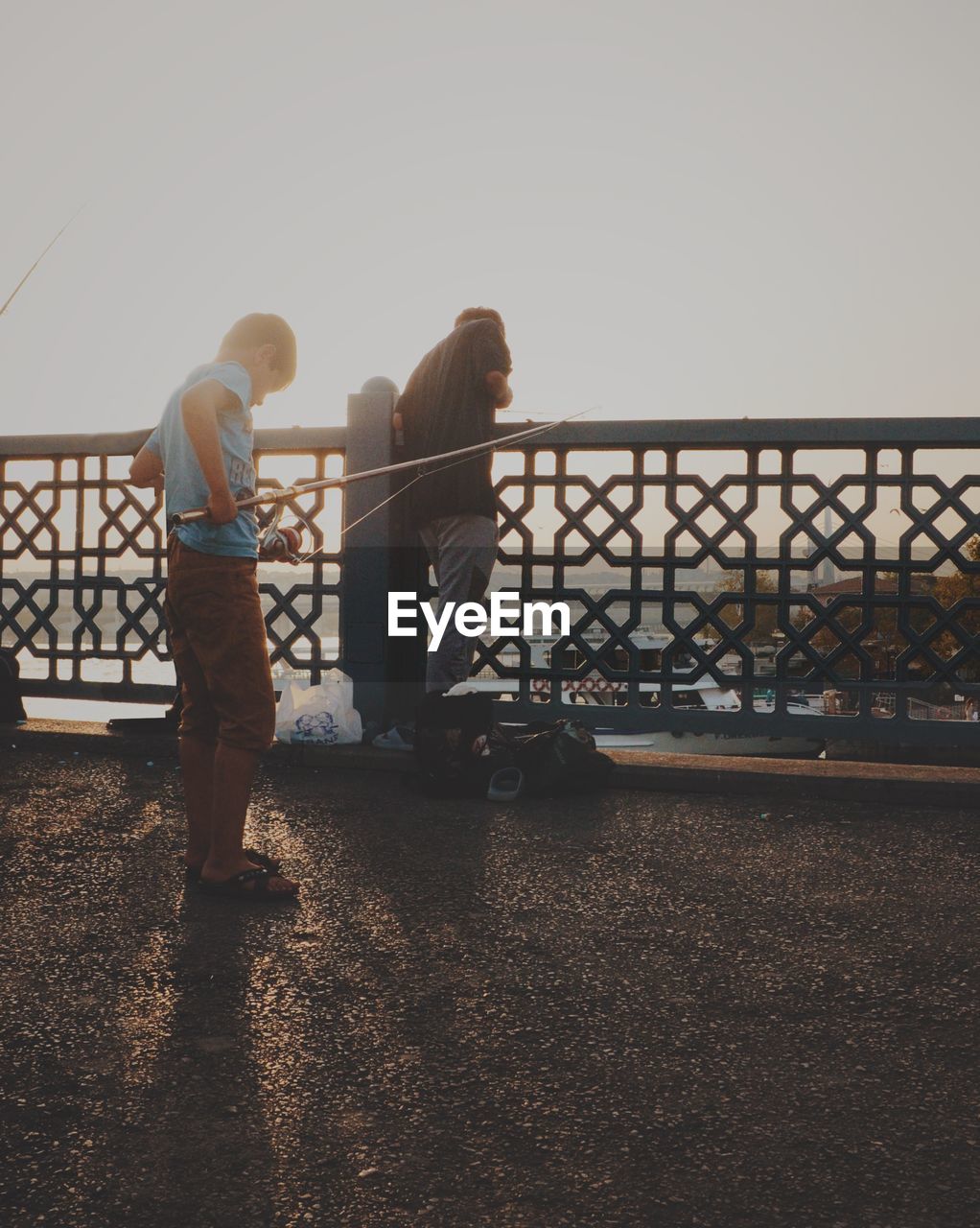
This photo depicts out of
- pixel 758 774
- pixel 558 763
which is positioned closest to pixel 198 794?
pixel 558 763

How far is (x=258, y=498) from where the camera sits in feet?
11.9

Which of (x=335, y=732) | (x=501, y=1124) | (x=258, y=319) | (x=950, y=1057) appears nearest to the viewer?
(x=501, y=1124)

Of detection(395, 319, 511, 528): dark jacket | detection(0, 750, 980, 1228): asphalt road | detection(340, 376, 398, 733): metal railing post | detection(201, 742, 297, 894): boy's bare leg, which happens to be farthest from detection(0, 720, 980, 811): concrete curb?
detection(201, 742, 297, 894): boy's bare leg

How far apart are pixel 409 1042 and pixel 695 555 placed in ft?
13.4

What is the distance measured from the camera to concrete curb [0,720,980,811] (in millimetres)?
5105

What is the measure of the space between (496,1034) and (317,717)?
11.8 feet

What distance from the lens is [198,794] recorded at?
370cm

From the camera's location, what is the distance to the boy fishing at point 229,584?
3.49 metres

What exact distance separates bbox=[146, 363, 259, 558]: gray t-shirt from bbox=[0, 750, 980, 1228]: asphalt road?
110 centimetres

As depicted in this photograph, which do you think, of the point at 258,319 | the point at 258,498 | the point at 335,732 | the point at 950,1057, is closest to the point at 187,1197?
the point at 950,1057

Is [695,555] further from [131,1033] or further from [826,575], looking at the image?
[131,1033]

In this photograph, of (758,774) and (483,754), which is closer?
(483,754)

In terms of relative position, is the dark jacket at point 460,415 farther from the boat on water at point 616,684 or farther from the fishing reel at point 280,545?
the fishing reel at point 280,545

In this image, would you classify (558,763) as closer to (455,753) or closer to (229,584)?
(455,753)
